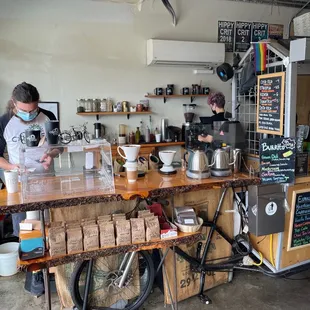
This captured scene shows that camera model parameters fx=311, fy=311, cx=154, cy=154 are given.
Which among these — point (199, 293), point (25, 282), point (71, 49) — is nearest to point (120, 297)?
point (199, 293)

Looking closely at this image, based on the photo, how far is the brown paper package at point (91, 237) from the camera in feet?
6.27

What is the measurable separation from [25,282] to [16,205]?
140cm

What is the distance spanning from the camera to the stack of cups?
211 centimetres

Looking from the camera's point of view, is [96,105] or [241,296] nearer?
[241,296]

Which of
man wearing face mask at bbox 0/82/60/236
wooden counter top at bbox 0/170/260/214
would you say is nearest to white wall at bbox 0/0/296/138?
man wearing face mask at bbox 0/82/60/236

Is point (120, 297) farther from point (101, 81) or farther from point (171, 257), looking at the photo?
point (101, 81)

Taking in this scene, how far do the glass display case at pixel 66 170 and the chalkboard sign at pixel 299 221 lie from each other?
5.19 ft

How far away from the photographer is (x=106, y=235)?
1.95 m

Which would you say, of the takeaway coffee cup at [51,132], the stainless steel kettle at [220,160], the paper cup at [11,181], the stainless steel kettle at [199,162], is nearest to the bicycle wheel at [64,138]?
the takeaway coffee cup at [51,132]

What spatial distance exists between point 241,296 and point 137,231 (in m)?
1.23

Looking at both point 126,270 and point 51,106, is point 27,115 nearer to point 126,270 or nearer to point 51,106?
point 126,270

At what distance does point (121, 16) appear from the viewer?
460cm

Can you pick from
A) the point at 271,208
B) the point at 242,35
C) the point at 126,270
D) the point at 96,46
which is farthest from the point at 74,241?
the point at 242,35

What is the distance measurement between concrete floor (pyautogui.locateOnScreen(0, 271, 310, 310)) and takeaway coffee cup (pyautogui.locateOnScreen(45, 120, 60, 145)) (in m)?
1.39
